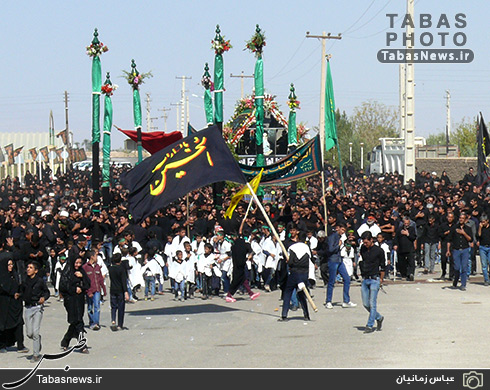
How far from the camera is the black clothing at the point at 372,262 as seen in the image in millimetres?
15156

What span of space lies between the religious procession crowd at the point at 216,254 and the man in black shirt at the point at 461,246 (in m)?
0.02

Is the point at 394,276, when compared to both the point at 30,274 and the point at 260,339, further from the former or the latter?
the point at 30,274

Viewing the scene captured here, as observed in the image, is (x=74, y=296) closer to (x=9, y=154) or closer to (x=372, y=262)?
(x=372, y=262)

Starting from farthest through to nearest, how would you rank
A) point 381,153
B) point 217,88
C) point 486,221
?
point 381,153 → point 217,88 → point 486,221

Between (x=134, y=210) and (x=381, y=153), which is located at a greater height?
(x=381, y=153)

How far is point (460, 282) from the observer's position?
2172 centimetres

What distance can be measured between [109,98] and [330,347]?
2255 centimetres

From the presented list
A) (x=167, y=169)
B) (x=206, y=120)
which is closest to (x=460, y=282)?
(x=167, y=169)

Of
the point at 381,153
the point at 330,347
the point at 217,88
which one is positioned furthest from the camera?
the point at 381,153

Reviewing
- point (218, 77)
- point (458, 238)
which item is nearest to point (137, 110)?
point (218, 77)

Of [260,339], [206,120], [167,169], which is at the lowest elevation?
[260,339]

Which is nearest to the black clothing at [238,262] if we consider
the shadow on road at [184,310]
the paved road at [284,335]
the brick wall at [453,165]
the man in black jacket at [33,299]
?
the paved road at [284,335]

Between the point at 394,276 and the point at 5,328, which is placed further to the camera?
the point at 394,276

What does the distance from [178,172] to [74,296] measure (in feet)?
13.3
